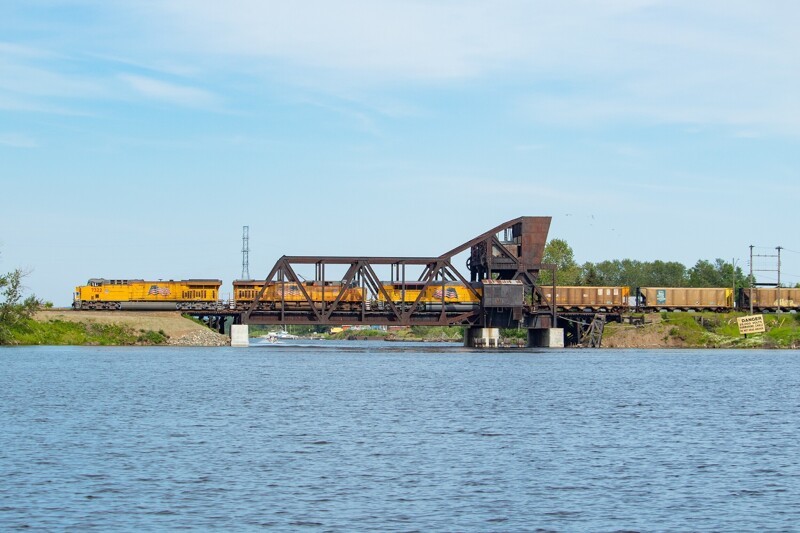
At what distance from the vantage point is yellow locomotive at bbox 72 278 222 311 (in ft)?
453

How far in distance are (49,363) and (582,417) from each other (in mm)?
58758

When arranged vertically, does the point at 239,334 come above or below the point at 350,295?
below

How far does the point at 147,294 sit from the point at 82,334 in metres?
11.4

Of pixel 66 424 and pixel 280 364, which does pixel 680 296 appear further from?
pixel 66 424

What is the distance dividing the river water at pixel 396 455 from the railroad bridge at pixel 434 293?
56627 mm

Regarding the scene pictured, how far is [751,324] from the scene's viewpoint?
14025 cm

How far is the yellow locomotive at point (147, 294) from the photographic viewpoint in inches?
5433

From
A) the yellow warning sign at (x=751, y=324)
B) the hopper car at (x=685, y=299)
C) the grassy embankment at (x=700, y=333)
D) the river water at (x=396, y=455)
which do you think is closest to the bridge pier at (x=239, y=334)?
the grassy embankment at (x=700, y=333)

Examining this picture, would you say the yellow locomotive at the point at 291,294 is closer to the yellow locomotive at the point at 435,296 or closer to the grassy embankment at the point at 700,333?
the yellow locomotive at the point at 435,296

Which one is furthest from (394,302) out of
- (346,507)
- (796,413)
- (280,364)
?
(346,507)

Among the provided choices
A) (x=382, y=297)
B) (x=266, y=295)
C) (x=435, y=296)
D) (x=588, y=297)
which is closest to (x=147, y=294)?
(x=266, y=295)

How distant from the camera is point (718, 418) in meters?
50.4

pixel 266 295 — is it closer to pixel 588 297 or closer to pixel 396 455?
pixel 588 297

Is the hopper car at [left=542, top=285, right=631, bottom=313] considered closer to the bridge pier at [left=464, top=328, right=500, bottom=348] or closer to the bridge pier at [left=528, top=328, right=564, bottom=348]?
the bridge pier at [left=528, top=328, right=564, bottom=348]
